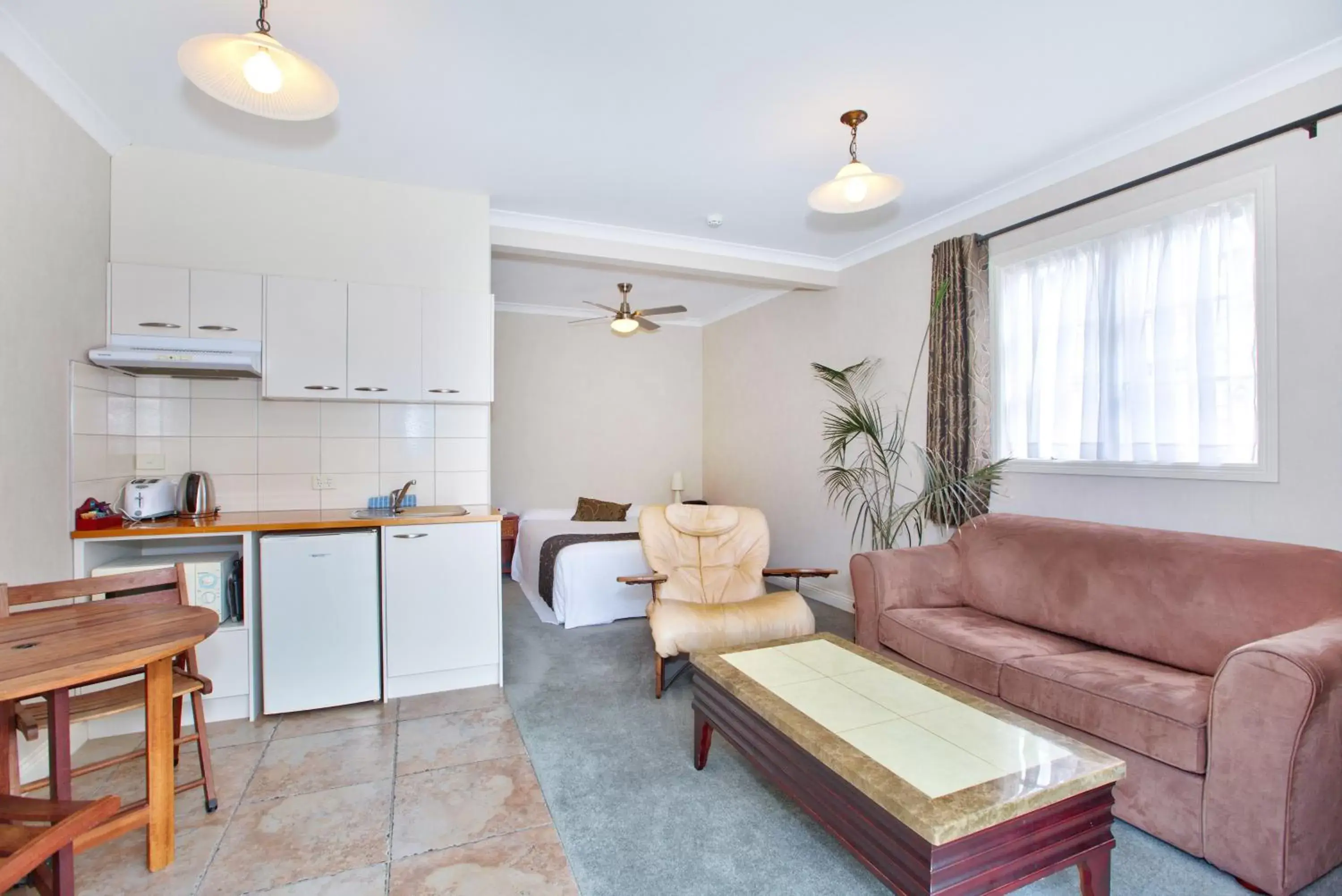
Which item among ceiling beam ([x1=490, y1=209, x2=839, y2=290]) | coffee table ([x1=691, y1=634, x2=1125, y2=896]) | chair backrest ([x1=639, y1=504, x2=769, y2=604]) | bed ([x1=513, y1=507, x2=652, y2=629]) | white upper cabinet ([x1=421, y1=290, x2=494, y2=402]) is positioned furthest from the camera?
bed ([x1=513, y1=507, x2=652, y2=629])

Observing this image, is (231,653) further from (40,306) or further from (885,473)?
(885,473)

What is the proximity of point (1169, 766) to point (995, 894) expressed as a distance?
35.3 inches

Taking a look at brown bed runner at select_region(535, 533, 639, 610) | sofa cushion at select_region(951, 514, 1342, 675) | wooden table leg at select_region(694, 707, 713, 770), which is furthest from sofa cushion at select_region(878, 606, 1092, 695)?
brown bed runner at select_region(535, 533, 639, 610)

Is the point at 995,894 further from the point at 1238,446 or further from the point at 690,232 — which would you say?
the point at 690,232

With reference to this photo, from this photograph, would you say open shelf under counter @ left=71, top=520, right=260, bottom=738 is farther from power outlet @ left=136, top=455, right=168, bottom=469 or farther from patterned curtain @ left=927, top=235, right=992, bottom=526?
patterned curtain @ left=927, top=235, right=992, bottom=526

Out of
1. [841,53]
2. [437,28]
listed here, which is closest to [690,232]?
[841,53]

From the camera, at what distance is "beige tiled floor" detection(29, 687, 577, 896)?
189 cm

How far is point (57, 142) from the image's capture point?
258cm

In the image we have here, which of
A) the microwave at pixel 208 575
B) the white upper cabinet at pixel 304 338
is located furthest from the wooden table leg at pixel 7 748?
the white upper cabinet at pixel 304 338

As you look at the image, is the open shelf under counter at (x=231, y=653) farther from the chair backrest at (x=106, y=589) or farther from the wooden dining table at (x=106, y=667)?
the wooden dining table at (x=106, y=667)

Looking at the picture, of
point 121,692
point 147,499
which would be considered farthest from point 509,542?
point 121,692

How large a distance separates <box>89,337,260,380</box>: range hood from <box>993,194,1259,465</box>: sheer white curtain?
4087 millimetres

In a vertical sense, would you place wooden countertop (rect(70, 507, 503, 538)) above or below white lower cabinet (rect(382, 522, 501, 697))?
above

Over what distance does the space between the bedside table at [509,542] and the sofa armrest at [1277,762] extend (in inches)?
211
